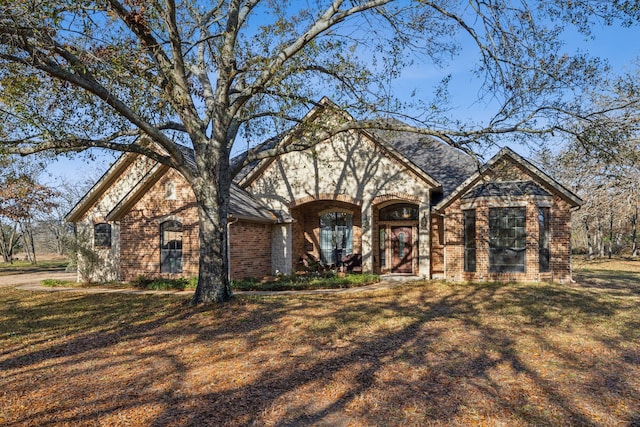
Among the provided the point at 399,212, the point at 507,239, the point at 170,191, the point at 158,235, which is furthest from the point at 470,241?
the point at 158,235

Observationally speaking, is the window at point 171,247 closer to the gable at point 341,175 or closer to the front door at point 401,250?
the gable at point 341,175

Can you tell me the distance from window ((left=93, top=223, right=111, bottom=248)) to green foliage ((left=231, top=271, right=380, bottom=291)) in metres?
6.32

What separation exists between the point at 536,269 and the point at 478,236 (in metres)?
2.09

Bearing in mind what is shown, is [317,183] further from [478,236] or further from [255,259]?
[478,236]

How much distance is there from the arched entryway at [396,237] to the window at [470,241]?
2.81 meters

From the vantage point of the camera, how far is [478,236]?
1459cm

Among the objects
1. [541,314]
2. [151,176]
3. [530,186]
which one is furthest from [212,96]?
[530,186]

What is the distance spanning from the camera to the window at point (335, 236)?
60.7ft

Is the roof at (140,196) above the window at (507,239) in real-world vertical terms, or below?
above

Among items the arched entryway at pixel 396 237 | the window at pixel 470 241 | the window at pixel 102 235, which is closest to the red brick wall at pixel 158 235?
the window at pixel 102 235

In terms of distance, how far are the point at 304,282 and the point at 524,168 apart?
8460mm

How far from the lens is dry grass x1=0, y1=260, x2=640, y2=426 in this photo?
441 centimetres

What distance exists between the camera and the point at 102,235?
1764 centimetres

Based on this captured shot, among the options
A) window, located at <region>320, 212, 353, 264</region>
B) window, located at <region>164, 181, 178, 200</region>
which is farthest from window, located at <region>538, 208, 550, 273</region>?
window, located at <region>164, 181, 178, 200</region>
